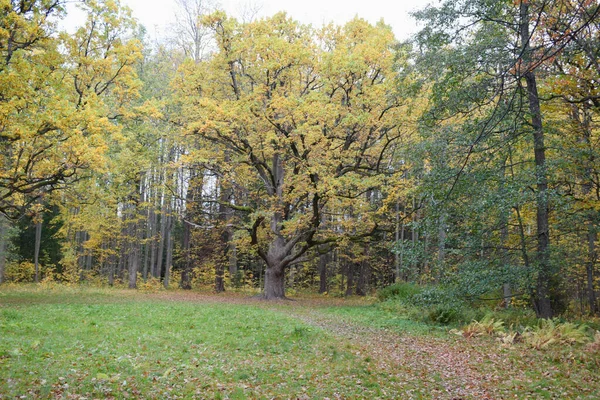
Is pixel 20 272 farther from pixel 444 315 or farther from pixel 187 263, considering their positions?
pixel 444 315

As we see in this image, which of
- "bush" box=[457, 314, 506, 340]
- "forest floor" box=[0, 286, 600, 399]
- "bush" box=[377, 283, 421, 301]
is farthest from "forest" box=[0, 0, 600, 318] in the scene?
"forest floor" box=[0, 286, 600, 399]

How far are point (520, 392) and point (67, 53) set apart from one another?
14.1m

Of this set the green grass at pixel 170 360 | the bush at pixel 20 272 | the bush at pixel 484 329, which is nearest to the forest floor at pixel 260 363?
the green grass at pixel 170 360

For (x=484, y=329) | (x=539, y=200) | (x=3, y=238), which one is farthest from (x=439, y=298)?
(x=3, y=238)

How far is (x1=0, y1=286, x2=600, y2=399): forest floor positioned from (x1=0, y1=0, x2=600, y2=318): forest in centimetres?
234

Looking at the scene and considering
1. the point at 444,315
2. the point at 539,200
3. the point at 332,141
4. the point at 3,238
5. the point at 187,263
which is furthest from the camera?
the point at 187,263

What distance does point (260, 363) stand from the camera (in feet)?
23.4

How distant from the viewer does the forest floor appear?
5.67m

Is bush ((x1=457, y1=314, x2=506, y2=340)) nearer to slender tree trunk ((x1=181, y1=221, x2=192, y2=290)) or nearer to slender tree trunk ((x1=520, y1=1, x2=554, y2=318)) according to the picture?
slender tree trunk ((x1=520, y1=1, x2=554, y2=318))

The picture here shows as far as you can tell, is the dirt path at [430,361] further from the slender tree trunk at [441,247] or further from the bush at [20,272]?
the bush at [20,272]

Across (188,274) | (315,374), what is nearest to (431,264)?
(315,374)

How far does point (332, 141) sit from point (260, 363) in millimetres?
12858

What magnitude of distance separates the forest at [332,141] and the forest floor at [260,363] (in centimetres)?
234

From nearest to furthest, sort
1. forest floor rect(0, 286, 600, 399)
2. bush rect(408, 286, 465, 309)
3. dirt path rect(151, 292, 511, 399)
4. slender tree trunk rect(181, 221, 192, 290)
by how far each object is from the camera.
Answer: forest floor rect(0, 286, 600, 399), dirt path rect(151, 292, 511, 399), bush rect(408, 286, 465, 309), slender tree trunk rect(181, 221, 192, 290)
